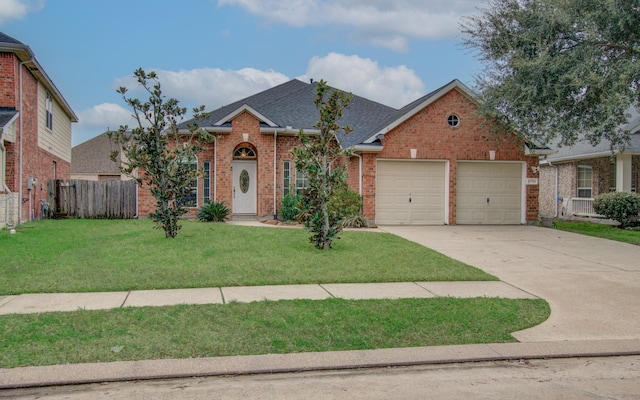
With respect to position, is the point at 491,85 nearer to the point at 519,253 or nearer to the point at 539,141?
the point at 539,141

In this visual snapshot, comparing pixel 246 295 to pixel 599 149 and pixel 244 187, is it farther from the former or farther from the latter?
pixel 599 149

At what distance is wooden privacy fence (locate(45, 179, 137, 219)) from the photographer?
20.6 m

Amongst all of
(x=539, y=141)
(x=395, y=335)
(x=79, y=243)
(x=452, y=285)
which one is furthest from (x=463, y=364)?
(x=539, y=141)

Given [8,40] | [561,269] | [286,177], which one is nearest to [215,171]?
[286,177]

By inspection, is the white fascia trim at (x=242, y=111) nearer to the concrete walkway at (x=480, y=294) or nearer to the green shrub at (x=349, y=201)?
the green shrub at (x=349, y=201)

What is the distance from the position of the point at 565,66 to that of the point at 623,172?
8589 mm

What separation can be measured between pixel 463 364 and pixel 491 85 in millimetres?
14035

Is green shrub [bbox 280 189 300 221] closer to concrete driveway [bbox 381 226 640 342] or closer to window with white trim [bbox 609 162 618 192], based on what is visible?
concrete driveway [bbox 381 226 640 342]

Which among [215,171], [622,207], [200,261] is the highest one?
[215,171]

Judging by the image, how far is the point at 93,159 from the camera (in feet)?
142

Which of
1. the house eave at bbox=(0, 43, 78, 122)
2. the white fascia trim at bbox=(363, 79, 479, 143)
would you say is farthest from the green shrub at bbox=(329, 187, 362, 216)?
the house eave at bbox=(0, 43, 78, 122)

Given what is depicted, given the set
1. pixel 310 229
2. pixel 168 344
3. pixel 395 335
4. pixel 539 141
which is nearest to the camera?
pixel 168 344

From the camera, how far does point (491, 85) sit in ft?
56.5

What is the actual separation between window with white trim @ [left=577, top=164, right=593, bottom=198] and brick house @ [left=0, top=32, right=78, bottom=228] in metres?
Answer: 23.2
